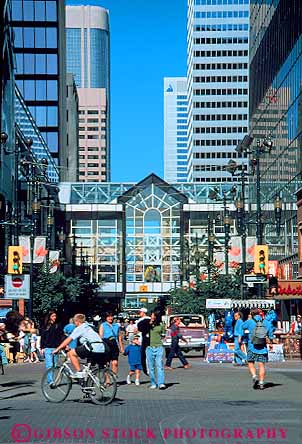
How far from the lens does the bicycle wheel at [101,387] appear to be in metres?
17.2

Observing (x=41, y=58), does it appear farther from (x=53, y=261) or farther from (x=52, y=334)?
(x=52, y=334)

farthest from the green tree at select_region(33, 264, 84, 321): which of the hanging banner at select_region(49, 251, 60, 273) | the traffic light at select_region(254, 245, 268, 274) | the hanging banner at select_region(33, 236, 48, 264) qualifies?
the traffic light at select_region(254, 245, 268, 274)

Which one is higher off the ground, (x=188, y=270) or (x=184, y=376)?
(x=188, y=270)

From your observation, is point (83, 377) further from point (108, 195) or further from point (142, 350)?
point (108, 195)

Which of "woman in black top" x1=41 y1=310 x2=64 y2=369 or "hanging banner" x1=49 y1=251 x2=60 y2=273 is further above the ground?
"hanging banner" x1=49 y1=251 x2=60 y2=273

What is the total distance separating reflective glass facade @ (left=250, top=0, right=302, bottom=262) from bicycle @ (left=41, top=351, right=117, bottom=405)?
40936 millimetres

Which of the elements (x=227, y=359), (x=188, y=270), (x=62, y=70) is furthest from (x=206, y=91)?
(x=227, y=359)

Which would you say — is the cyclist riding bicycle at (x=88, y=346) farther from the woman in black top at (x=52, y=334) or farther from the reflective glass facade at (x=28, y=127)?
the reflective glass facade at (x=28, y=127)

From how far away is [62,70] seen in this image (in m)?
125

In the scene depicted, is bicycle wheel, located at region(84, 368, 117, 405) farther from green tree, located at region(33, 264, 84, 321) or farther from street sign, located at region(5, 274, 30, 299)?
green tree, located at region(33, 264, 84, 321)

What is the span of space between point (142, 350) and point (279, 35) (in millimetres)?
47431

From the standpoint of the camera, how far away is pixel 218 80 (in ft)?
626

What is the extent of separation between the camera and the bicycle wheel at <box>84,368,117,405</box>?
56.4 ft

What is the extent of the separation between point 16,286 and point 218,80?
160m
